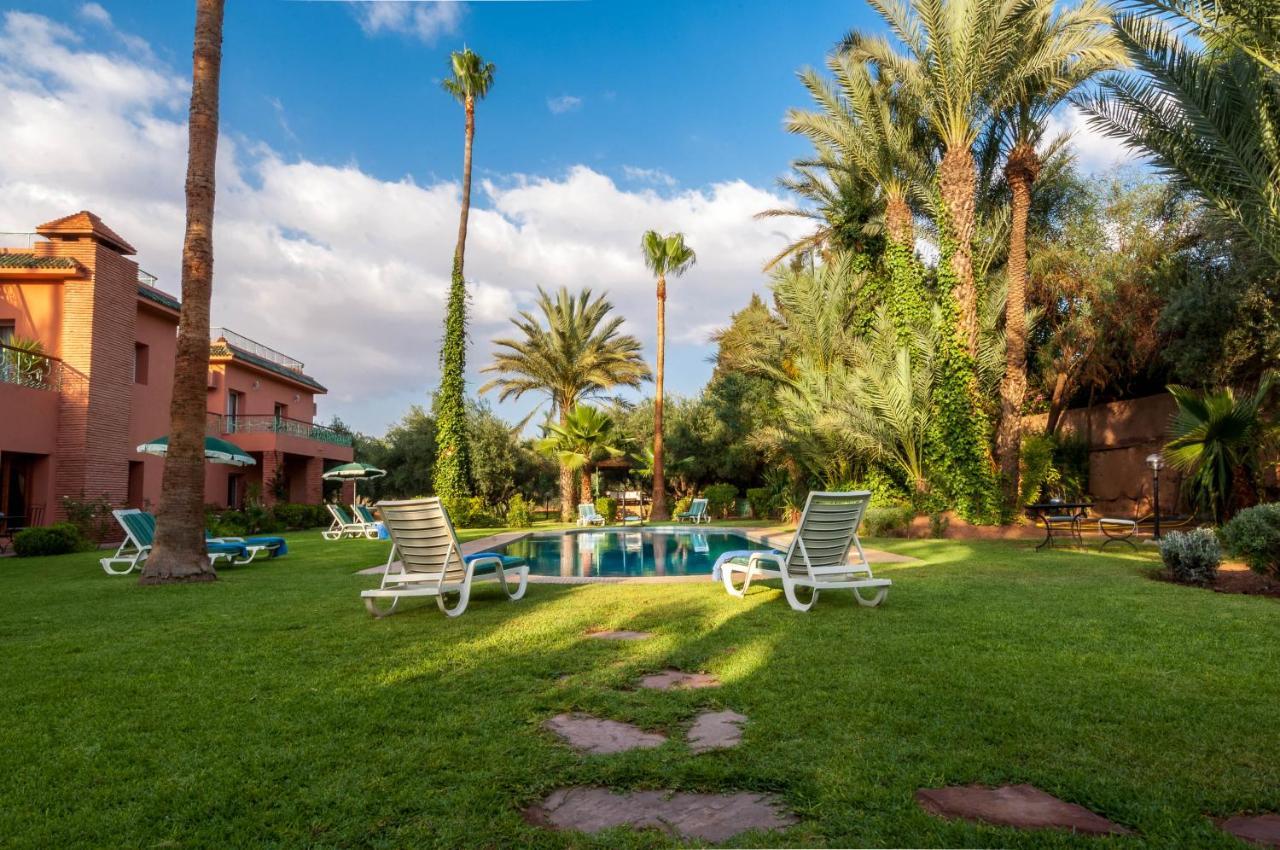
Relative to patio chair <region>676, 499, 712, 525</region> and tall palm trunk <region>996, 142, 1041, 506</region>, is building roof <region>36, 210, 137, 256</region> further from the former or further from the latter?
tall palm trunk <region>996, 142, 1041, 506</region>

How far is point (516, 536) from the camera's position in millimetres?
16344

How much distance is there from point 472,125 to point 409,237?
400 centimetres

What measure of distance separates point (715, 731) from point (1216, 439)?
10.9m

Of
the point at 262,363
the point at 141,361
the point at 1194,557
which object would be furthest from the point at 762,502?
the point at 141,361

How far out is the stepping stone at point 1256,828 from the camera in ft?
6.67

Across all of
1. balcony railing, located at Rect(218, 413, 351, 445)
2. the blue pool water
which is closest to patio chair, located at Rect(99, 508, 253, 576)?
the blue pool water

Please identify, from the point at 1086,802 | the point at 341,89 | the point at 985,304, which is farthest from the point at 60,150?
the point at 985,304

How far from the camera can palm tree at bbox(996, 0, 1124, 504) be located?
1440 cm

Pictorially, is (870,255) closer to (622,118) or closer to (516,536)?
(622,118)

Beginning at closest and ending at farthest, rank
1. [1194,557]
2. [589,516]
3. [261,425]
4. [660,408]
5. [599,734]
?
[599,734] < [1194,557] < [589,516] < [261,425] < [660,408]

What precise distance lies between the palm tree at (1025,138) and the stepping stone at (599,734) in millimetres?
14108

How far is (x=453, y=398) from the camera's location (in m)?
21.3

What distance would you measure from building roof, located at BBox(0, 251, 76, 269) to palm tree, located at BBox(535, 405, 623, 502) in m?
14.6

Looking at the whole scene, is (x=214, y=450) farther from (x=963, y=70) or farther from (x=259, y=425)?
(x=963, y=70)
